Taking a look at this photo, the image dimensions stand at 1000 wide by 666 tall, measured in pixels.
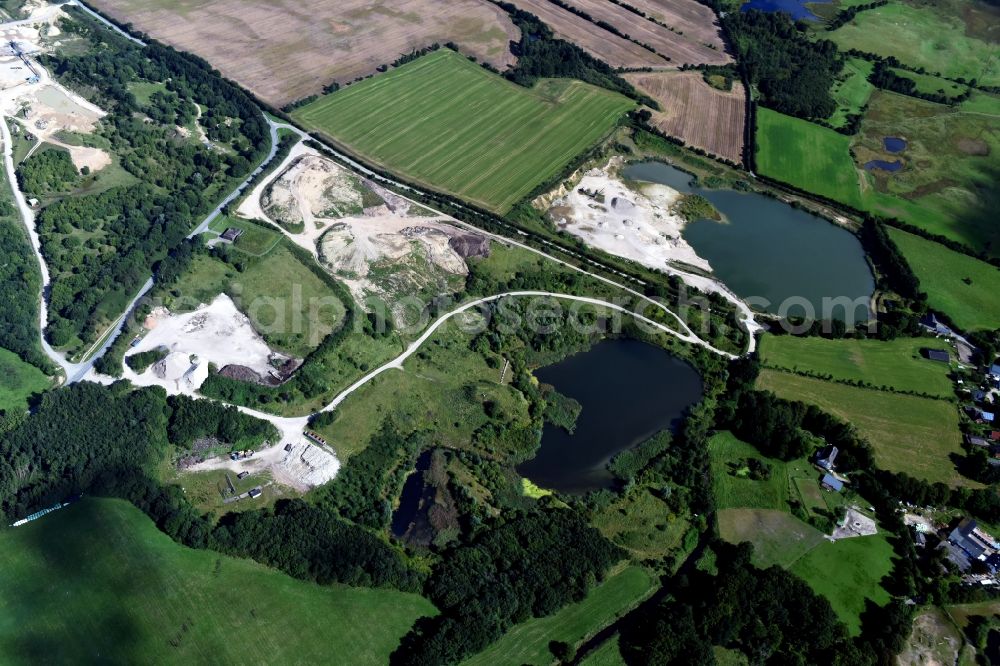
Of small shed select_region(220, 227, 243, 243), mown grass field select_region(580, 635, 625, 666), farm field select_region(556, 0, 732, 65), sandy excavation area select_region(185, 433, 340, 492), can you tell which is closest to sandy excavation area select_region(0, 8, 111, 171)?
small shed select_region(220, 227, 243, 243)

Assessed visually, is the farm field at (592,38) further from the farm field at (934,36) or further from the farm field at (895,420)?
the farm field at (895,420)

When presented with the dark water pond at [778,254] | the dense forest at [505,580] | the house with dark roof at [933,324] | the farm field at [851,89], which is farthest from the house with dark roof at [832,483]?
the farm field at [851,89]

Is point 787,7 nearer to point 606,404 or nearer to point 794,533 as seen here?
point 606,404

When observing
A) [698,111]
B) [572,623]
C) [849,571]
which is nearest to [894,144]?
[698,111]

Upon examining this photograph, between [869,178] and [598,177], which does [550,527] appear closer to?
[598,177]

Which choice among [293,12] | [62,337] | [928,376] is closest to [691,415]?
[928,376]
